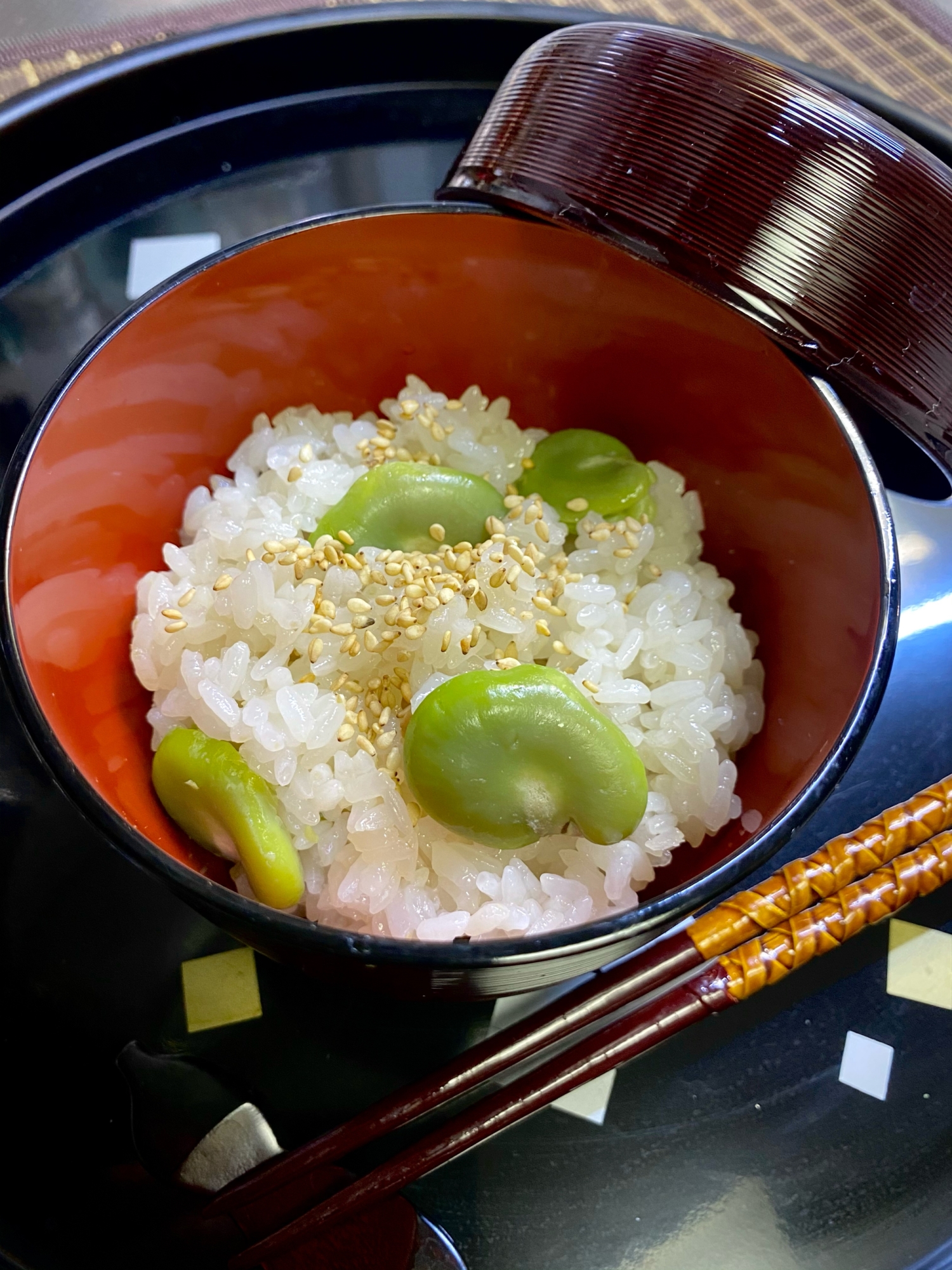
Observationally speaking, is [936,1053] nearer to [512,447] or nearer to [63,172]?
[512,447]

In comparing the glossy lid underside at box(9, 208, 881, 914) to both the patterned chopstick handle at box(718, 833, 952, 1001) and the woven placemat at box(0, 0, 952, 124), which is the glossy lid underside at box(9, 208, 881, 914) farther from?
Result: the woven placemat at box(0, 0, 952, 124)

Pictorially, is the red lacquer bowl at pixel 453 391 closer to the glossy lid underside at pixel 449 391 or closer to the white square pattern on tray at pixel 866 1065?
the glossy lid underside at pixel 449 391

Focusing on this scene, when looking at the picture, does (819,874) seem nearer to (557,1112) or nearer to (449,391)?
(557,1112)

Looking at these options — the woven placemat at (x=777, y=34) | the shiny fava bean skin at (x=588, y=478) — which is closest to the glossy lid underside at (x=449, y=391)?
the shiny fava bean skin at (x=588, y=478)

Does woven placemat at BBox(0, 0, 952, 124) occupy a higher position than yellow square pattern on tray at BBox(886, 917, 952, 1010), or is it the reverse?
woven placemat at BBox(0, 0, 952, 124)

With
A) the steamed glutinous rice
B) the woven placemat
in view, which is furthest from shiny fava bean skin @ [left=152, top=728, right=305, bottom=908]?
the woven placemat

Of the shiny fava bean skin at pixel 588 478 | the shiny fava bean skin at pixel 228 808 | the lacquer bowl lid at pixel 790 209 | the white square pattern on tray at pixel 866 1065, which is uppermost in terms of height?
the lacquer bowl lid at pixel 790 209
